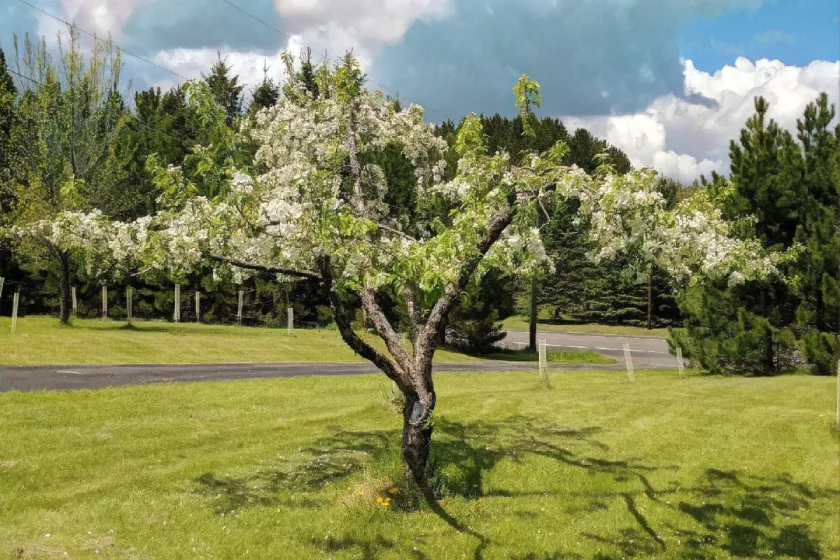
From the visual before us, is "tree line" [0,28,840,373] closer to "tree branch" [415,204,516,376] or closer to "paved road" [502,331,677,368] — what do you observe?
"tree branch" [415,204,516,376]

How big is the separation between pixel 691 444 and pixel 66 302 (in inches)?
1020

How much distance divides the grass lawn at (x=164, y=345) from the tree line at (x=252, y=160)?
237 centimetres

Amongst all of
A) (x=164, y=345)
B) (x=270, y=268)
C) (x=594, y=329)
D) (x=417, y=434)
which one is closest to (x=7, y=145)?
(x=164, y=345)

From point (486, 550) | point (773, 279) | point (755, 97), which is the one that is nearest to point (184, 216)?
point (486, 550)

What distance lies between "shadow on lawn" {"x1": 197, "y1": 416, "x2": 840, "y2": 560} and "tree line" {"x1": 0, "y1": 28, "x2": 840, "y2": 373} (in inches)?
110

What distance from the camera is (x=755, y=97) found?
21.8 metres

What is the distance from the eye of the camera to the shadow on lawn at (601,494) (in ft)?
24.4

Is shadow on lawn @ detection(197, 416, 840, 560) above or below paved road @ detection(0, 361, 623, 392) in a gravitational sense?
below

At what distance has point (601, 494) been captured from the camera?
894 cm

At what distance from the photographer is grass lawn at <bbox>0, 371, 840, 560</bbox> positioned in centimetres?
720

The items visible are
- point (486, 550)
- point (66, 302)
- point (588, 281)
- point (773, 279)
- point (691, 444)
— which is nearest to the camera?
point (486, 550)

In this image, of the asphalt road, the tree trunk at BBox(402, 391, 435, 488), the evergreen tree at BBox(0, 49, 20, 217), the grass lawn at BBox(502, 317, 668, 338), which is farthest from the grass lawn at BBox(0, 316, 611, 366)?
the grass lawn at BBox(502, 317, 668, 338)

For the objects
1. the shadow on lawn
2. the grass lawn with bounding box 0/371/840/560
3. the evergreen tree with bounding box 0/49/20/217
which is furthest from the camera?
the evergreen tree with bounding box 0/49/20/217

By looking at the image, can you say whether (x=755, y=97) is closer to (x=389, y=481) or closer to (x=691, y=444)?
(x=691, y=444)
